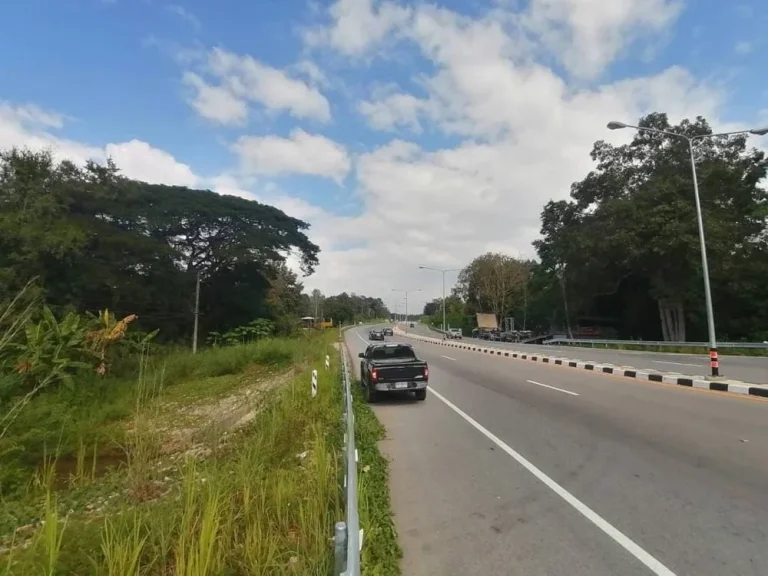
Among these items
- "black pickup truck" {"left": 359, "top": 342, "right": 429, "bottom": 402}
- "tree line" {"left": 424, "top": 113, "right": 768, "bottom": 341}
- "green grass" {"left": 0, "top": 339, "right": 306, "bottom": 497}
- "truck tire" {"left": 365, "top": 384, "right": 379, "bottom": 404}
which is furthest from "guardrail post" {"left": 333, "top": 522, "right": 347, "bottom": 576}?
"tree line" {"left": 424, "top": 113, "right": 768, "bottom": 341}

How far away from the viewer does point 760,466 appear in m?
6.34

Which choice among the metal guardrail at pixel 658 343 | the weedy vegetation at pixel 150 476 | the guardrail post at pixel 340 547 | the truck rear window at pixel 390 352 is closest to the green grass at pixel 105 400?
the weedy vegetation at pixel 150 476

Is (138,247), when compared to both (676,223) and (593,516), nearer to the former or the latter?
(593,516)

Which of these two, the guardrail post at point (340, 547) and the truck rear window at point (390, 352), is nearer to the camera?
the guardrail post at point (340, 547)

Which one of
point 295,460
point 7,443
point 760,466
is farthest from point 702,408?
point 7,443

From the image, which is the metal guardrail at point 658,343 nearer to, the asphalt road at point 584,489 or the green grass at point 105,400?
the asphalt road at point 584,489

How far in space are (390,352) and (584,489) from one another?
31.5 ft

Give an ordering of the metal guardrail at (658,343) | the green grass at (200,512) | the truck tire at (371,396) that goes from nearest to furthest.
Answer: the green grass at (200,512)
the truck tire at (371,396)
the metal guardrail at (658,343)

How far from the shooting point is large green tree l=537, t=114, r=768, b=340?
33938 millimetres

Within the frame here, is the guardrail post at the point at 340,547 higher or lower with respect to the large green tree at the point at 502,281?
lower

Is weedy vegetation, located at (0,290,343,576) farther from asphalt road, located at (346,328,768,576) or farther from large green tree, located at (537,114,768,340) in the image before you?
large green tree, located at (537,114,768,340)

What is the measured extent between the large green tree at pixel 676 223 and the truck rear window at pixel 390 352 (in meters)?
26.2

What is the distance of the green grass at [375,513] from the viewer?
13.5 ft

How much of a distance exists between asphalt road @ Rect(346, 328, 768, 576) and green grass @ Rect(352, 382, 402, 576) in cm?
15
